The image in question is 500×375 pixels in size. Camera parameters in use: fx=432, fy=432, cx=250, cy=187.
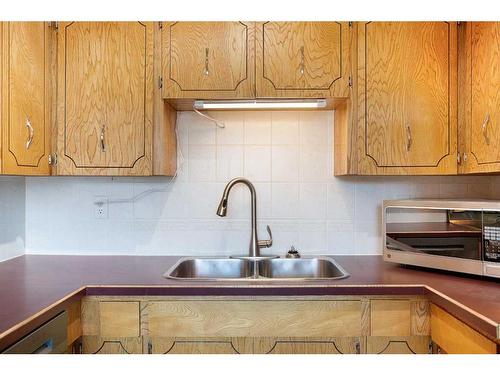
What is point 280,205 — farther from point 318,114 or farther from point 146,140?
point 146,140

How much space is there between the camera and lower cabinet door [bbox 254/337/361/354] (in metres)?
1.60

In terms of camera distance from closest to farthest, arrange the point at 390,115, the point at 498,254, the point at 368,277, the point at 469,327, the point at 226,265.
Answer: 1. the point at 469,327
2. the point at 498,254
3. the point at 368,277
4. the point at 390,115
5. the point at 226,265

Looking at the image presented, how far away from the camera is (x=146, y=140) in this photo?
196 cm

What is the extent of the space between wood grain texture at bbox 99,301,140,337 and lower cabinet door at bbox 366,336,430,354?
2.85ft

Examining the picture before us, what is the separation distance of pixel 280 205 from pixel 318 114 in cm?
52

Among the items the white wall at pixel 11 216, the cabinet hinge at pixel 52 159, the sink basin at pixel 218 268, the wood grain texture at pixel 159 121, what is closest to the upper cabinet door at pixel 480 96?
the sink basin at pixel 218 268

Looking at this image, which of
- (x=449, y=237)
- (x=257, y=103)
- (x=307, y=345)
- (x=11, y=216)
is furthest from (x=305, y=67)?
(x=11, y=216)

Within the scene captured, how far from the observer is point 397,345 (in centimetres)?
161

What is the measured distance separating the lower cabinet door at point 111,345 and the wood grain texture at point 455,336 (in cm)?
107

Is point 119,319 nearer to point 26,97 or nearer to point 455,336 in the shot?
point 26,97

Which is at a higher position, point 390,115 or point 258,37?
point 258,37

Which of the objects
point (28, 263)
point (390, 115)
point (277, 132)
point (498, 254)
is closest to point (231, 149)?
point (277, 132)

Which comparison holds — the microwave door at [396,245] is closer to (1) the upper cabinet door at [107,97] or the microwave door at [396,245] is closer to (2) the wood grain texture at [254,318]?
(2) the wood grain texture at [254,318]

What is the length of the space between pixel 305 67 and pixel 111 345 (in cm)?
141
